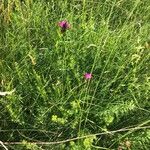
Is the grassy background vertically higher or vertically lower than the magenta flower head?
lower

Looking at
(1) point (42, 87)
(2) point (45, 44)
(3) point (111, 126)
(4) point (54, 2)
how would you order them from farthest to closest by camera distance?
(4) point (54, 2) < (2) point (45, 44) < (3) point (111, 126) < (1) point (42, 87)

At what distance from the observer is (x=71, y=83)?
→ 2045mm

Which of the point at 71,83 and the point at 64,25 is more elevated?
the point at 64,25

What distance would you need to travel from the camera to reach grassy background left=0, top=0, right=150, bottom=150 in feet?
6.42

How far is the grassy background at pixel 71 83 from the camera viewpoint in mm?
1957

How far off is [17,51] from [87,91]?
383 mm

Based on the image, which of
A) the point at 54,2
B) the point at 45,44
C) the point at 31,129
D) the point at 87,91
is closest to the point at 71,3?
the point at 54,2

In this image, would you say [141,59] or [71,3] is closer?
[141,59]

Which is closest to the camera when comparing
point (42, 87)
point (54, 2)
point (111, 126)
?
point (42, 87)

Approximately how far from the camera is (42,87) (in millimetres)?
1929

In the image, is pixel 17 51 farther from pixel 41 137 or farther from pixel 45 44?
pixel 41 137

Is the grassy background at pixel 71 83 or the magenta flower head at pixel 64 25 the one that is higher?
the magenta flower head at pixel 64 25

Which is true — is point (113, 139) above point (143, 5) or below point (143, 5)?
below

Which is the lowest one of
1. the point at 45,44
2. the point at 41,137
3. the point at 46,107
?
the point at 41,137
